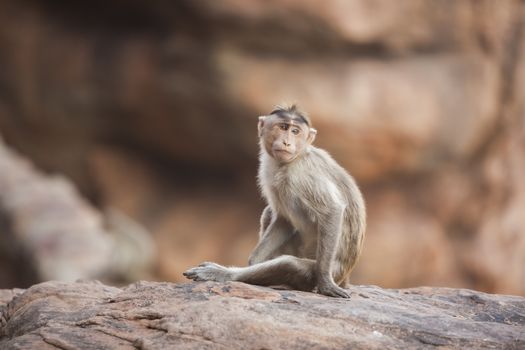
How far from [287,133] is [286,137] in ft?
0.17

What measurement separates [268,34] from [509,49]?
518 centimetres

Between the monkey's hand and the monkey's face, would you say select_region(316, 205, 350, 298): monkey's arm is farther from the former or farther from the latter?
the monkey's face

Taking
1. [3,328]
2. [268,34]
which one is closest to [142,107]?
[268,34]

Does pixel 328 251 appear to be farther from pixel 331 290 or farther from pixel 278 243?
pixel 278 243

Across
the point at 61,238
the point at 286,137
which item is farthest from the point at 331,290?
the point at 61,238

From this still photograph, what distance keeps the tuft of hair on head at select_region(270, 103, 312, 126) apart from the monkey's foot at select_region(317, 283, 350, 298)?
4.76 feet

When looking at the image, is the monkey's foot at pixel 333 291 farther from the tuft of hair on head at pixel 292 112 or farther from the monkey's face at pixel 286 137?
the tuft of hair on head at pixel 292 112

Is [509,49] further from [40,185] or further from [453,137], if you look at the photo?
[40,185]

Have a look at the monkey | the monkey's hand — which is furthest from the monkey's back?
the monkey's hand

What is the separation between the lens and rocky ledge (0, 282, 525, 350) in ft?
19.7

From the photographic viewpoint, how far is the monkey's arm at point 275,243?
25.1 feet

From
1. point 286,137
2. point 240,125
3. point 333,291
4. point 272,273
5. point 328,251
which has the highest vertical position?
point 240,125

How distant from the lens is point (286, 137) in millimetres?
7281

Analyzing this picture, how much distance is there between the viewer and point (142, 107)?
Result: 687 inches
